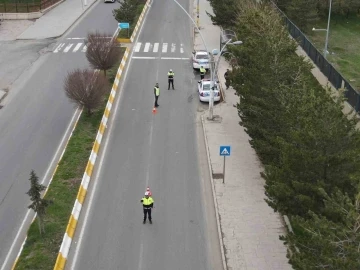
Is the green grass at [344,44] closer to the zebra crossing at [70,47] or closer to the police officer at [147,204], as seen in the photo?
the zebra crossing at [70,47]

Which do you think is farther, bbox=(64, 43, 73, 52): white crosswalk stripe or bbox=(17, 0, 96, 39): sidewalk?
bbox=(17, 0, 96, 39): sidewalk

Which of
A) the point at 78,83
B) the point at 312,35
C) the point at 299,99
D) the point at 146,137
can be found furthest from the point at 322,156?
the point at 312,35

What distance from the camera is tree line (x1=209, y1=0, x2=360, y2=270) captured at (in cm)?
1290

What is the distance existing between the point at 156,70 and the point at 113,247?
21.4 metres

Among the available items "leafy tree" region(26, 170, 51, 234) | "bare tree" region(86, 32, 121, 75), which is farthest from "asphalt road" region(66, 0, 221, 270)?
"bare tree" region(86, 32, 121, 75)

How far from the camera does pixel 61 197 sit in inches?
843

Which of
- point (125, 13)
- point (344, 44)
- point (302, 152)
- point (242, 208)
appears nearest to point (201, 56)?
point (125, 13)

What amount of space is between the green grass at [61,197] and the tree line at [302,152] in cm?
748

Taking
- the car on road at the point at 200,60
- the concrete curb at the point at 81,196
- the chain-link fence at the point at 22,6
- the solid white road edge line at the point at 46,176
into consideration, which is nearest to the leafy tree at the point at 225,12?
the car on road at the point at 200,60

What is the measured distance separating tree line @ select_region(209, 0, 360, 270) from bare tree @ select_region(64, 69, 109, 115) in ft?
24.6

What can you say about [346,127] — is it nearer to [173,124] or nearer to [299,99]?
[299,99]

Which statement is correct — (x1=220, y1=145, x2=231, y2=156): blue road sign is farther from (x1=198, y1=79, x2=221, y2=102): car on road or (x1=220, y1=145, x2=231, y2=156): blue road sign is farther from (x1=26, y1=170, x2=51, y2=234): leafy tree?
(x1=198, y1=79, x2=221, y2=102): car on road

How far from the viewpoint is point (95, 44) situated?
34750 millimetres

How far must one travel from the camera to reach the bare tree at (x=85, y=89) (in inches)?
1136
